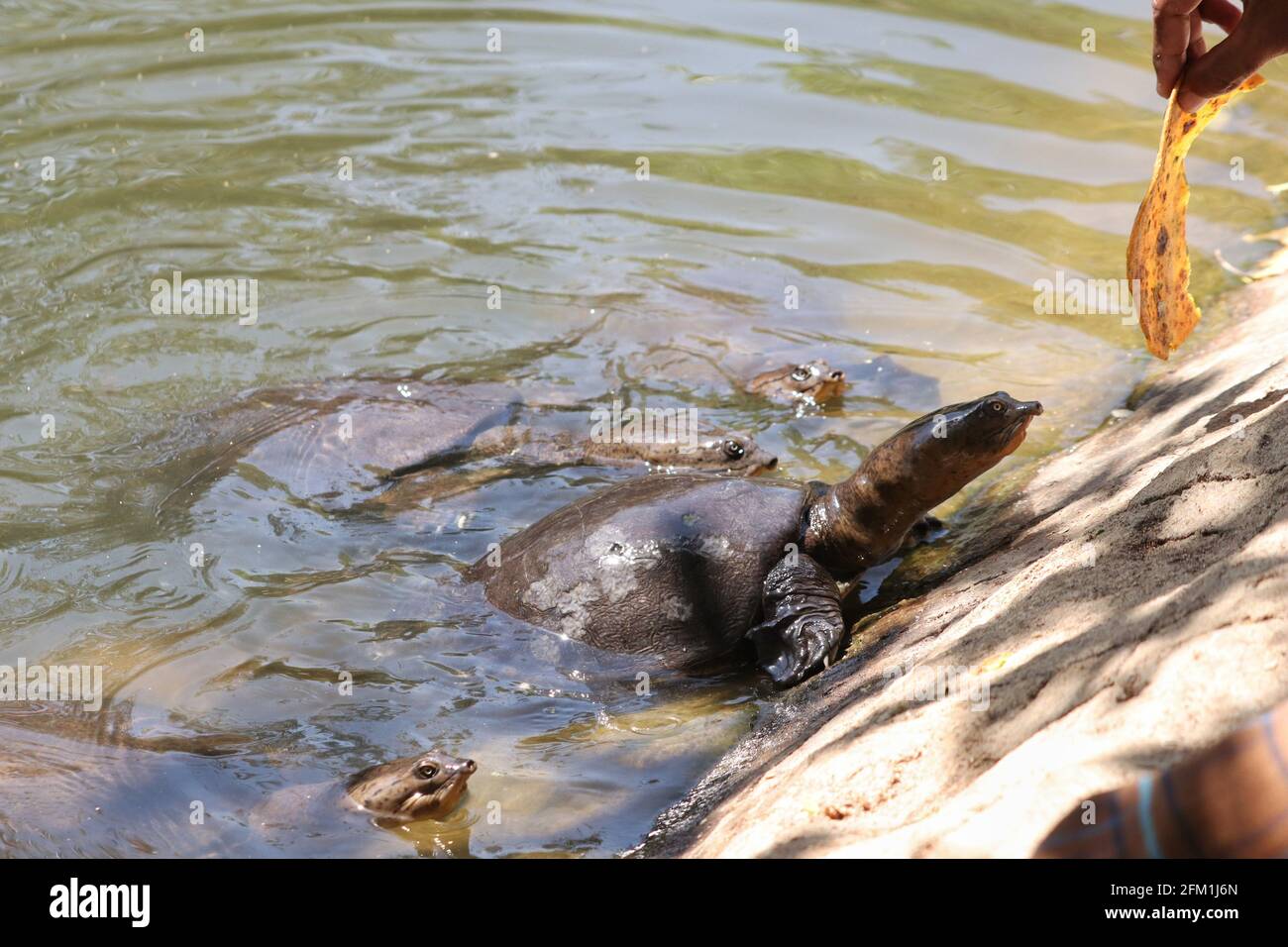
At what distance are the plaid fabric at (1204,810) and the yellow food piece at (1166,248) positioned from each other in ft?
7.69

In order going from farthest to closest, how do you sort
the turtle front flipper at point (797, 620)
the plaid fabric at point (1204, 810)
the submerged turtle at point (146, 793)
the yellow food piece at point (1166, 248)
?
the turtle front flipper at point (797, 620) < the yellow food piece at point (1166, 248) < the submerged turtle at point (146, 793) < the plaid fabric at point (1204, 810)

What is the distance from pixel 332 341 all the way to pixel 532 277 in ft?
4.13

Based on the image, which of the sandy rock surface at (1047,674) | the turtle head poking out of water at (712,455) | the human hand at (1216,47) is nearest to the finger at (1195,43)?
the human hand at (1216,47)

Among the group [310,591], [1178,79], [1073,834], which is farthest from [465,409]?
[1073,834]

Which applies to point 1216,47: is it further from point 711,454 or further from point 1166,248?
point 711,454

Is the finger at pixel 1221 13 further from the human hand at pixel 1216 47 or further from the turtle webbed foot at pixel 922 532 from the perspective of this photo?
the turtle webbed foot at pixel 922 532

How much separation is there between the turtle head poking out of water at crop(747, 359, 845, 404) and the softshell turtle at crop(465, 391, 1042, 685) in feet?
4.74

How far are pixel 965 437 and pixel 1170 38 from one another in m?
1.51

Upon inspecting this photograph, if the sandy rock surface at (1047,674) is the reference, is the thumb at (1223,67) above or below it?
above

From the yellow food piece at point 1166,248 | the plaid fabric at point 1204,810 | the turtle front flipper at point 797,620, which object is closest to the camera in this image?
the plaid fabric at point 1204,810

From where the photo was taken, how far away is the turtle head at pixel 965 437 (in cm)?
444

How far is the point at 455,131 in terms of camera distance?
873 centimetres

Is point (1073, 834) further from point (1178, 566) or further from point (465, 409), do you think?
point (465, 409)

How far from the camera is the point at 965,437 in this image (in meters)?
4.47
